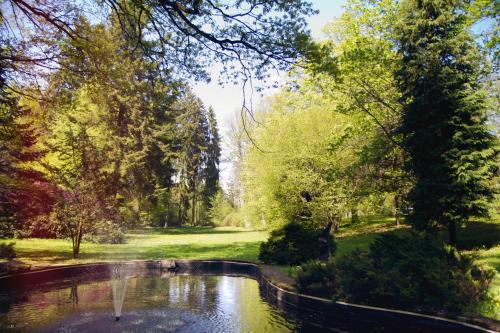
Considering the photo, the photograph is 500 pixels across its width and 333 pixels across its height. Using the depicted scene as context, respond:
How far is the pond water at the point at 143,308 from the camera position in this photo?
883 cm

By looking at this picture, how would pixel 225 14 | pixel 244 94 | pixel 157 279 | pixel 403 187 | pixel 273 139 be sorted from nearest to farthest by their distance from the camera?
pixel 225 14
pixel 244 94
pixel 157 279
pixel 403 187
pixel 273 139

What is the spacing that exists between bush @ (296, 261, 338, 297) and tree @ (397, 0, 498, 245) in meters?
7.26

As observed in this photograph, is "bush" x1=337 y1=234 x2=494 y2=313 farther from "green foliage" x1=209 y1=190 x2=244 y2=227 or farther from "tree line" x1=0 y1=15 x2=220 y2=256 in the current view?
"green foliage" x1=209 y1=190 x2=244 y2=227

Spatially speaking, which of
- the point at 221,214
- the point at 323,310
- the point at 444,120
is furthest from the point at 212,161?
the point at 323,310

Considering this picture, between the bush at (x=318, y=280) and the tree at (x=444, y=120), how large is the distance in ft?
23.8

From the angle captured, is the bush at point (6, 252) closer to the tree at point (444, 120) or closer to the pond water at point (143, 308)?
the pond water at point (143, 308)

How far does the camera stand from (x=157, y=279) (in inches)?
633

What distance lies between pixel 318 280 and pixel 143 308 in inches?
194

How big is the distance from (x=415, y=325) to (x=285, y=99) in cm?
2203

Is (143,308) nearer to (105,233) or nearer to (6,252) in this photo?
(6,252)

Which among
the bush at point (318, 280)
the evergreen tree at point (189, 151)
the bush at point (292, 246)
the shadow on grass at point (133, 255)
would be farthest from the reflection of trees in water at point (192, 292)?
the evergreen tree at point (189, 151)

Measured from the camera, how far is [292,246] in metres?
16.1

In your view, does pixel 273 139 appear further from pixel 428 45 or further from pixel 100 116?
pixel 100 116

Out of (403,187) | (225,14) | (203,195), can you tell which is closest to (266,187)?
(403,187)
